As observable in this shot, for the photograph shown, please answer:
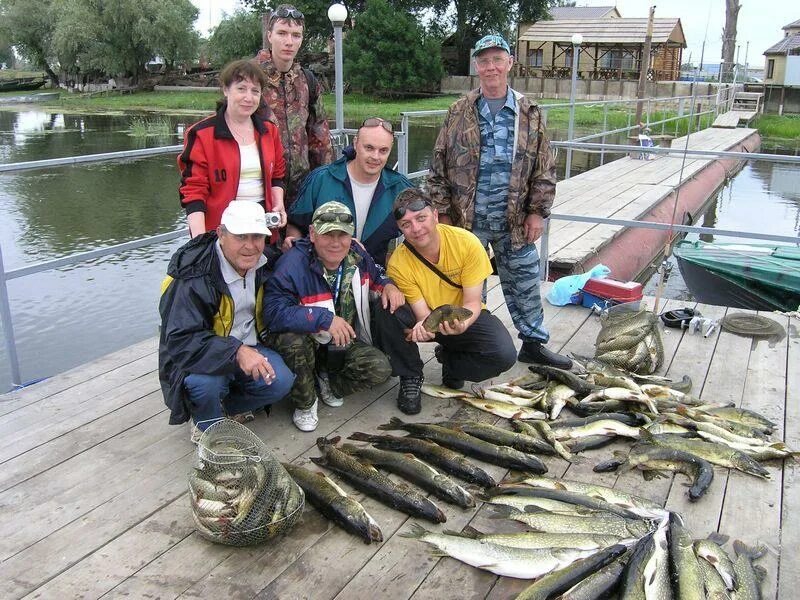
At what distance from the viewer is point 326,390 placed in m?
3.56

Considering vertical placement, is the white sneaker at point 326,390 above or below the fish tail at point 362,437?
above

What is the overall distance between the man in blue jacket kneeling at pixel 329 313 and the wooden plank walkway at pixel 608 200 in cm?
280

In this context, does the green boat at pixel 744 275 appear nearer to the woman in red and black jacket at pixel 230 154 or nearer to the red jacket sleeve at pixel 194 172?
the woman in red and black jacket at pixel 230 154

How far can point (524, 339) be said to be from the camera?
4.18 metres

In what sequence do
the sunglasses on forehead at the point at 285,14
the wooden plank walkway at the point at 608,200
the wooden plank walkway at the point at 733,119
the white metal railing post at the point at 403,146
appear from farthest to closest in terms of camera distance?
1. the wooden plank walkway at the point at 733,119
2. the wooden plank walkway at the point at 608,200
3. the white metal railing post at the point at 403,146
4. the sunglasses on forehead at the point at 285,14

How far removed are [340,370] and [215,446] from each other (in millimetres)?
1002

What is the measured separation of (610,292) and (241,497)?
3.45 meters

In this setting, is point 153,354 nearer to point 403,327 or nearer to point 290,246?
point 290,246

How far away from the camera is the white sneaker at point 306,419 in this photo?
130 inches

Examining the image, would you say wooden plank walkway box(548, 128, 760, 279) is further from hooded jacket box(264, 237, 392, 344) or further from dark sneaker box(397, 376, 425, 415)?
hooded jacket box(264, 237, 392, 344)

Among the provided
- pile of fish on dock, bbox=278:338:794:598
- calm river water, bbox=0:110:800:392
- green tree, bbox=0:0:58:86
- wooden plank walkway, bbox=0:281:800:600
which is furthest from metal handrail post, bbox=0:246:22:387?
green tree, bbox=0:0:58:86

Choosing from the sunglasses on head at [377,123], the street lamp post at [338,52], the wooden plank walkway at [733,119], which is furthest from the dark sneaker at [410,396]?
the wooden plank walkway at [733,119]

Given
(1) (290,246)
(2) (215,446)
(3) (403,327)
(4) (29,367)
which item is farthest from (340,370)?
(4) (29,367)

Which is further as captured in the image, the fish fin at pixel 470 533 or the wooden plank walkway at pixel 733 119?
the wooden plank walkway at pixel 733 119
